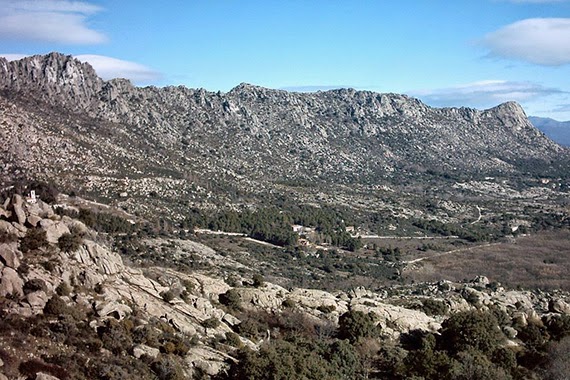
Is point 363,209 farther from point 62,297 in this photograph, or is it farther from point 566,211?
point 62,297

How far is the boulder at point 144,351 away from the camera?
23.9 meters

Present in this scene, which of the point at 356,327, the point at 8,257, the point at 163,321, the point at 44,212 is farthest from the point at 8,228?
the point at 356,327

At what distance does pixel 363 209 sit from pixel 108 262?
107597 mm

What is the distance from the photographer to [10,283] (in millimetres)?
24672

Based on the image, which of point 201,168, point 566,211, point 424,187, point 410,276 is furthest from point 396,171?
point 410,276

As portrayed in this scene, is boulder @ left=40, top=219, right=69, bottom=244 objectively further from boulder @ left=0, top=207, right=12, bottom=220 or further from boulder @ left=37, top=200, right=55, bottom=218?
boulder @ left=0, top=207, right=12, bottom=220

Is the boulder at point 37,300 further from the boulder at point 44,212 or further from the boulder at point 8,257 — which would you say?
the boulder at point 44,212

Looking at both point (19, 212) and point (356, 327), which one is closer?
point (19, 212)

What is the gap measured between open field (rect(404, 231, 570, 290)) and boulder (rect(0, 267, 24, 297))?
2424 inches

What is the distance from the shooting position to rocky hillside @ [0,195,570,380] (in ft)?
74.5

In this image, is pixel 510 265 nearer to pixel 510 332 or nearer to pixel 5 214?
pixel 510 332

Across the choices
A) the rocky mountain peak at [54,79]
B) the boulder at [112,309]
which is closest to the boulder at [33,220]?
the boulder at [112,309]

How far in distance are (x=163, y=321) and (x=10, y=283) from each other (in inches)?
290

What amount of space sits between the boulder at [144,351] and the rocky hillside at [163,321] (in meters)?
0.09
